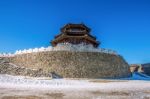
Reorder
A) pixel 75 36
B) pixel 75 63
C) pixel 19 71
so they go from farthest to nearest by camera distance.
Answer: pixel 75 36 < pixel 75 63 < pixel 19 71

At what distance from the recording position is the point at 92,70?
38.3 meters

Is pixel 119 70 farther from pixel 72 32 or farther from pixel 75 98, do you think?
pixel 75 98

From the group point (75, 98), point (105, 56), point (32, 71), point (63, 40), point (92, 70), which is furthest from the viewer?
point (63, 40)

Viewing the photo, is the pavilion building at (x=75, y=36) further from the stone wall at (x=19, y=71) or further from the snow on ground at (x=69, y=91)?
the snow on ground at (x=69, y=91)

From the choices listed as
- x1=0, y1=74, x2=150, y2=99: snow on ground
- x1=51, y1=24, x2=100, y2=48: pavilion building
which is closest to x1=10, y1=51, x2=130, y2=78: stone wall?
x1=51, y1=24, x2=100, y2=48: pavilion building

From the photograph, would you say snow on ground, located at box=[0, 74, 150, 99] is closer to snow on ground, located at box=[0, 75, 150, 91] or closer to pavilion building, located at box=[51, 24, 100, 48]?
snow on ground, located at box=[0, 75, 150, 91]

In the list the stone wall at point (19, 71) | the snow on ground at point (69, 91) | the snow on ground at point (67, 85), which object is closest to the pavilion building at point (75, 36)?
the stone wall at point (19, 71)

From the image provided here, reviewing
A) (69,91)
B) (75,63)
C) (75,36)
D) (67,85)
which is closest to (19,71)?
(75,63)

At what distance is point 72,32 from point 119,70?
15.0 metres

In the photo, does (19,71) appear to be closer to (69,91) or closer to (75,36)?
(75,36)

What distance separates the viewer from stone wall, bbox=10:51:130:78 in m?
37.9

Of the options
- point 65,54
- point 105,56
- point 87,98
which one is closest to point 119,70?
point 105,56

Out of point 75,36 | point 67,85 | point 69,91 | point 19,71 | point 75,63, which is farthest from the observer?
point 75,36

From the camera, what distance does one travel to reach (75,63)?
38719mm
